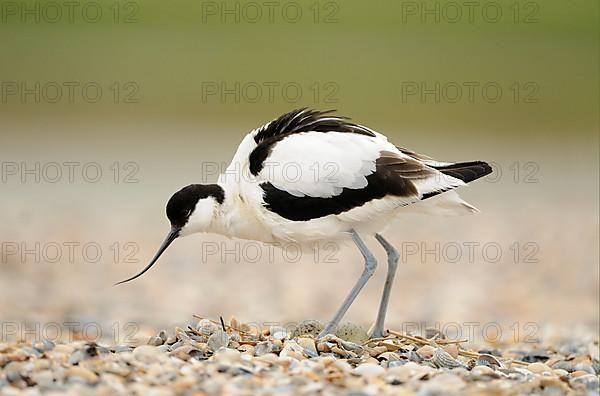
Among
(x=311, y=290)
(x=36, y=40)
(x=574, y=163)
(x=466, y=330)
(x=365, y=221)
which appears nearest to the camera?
(x=365, y=221)

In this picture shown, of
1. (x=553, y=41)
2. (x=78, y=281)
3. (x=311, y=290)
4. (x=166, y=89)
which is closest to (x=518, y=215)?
(x=311, y=290)

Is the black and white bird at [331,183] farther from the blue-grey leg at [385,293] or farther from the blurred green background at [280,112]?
the blurred green background at [280,112]

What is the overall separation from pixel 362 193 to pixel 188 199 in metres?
1.13

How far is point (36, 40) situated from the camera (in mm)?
22531

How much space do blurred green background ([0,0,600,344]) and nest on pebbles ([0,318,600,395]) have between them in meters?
3.60

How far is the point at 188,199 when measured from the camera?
5.97 m

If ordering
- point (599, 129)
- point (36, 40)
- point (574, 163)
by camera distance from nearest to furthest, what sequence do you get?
point (574, 163) → point (599, 129) → point (36, 40)

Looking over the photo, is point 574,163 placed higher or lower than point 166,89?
lower

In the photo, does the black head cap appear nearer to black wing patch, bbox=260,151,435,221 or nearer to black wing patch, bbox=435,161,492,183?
black wing patch, bbox=260,151,435,221

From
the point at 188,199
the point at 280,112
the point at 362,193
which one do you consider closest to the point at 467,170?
the point at 362,193

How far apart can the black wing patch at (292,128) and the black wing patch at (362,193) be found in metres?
0.19

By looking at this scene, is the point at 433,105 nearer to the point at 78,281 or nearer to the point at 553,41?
the point at 553,41

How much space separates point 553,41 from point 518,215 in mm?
11527

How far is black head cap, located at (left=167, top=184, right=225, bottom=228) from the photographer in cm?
593
